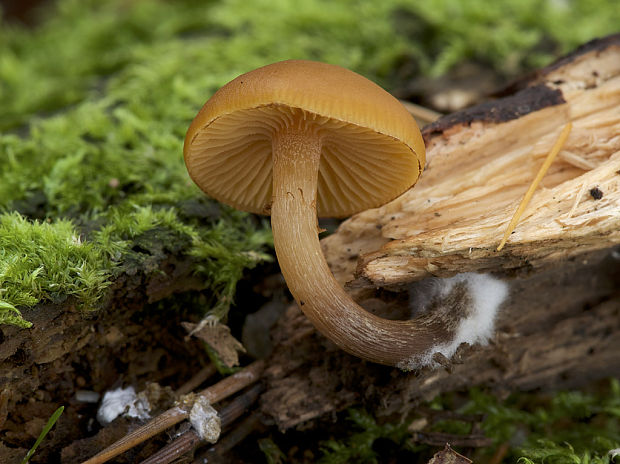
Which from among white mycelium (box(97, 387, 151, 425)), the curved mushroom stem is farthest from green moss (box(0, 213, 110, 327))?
the curved mushroom stem

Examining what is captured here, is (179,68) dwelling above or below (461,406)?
above

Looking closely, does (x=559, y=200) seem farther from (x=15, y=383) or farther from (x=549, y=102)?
(x=15, y=383)

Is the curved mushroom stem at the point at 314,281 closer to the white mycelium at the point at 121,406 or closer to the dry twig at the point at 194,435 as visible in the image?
the dry twig at the point at 194,435

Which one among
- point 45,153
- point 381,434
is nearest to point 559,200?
point 381,434

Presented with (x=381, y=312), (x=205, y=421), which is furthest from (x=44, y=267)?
(x=381, y=312)

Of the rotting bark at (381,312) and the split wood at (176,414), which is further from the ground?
the rotting bark at (381,312)

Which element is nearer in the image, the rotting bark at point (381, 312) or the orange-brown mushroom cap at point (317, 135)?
the orange-brown mushroom cap at point (317, 135)

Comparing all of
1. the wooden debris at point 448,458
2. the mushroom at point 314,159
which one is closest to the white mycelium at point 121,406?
the mushroom at point 314,159
